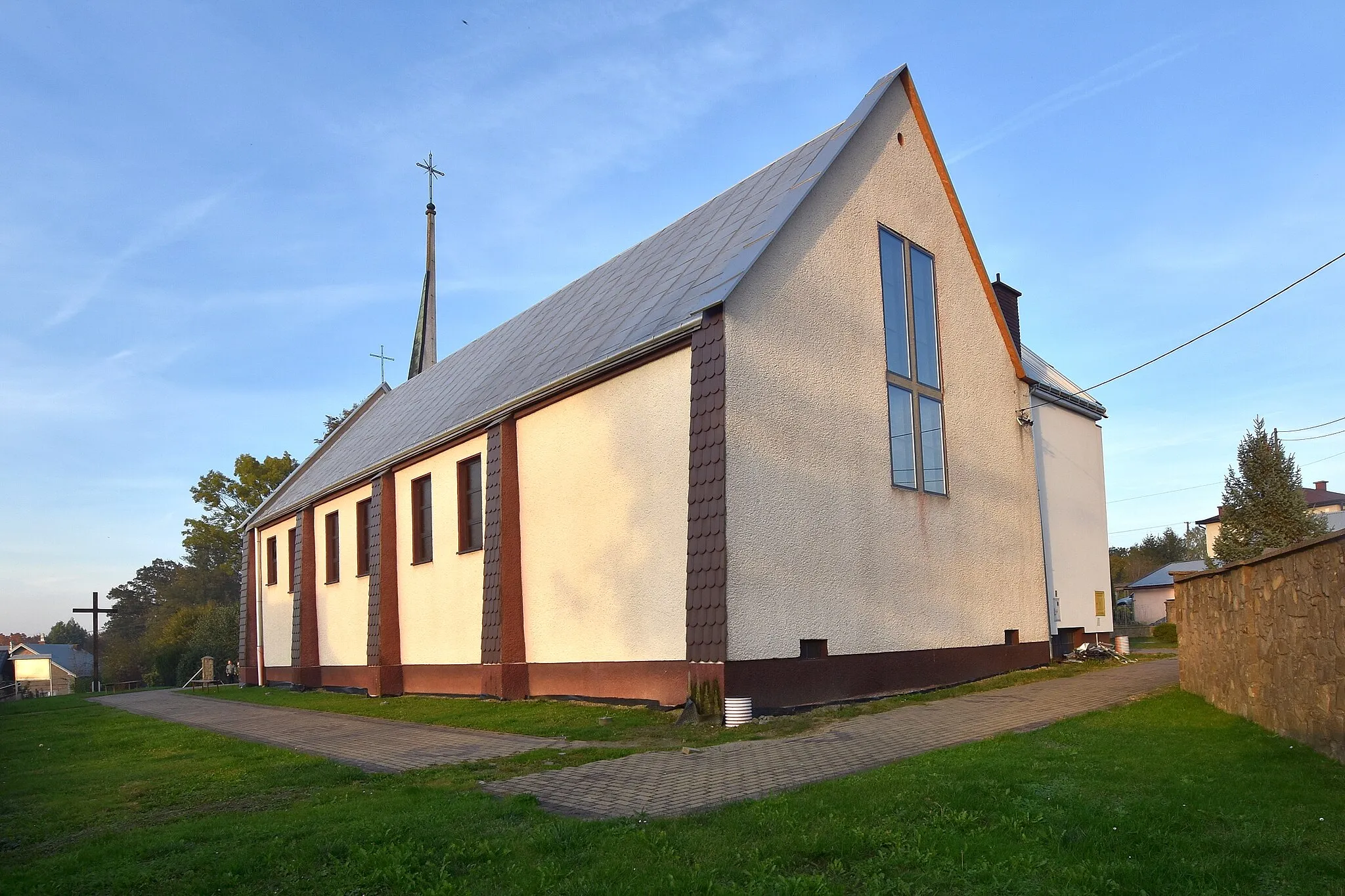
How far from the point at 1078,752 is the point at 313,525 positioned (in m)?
23.9

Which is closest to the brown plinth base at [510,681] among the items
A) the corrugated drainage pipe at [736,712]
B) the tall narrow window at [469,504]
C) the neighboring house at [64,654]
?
the tall narrow window at [469,504]

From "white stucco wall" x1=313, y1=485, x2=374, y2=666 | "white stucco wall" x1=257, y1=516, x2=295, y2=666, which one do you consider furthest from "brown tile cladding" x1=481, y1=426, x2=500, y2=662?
"white stucco wall" x1=257, y1=516, x2=295, y2=666

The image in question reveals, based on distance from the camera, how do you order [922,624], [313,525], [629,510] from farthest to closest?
[313,525], [922,624], [629,510]

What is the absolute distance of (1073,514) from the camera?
2127cm

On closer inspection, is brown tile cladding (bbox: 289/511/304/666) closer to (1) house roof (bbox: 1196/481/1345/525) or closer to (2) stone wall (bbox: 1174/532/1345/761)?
(2) stone wall (bbox: 1174/532/1345/761)

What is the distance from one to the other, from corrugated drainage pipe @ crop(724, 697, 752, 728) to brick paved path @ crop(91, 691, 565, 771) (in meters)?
2.04

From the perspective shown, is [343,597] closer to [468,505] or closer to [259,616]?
[468,505]

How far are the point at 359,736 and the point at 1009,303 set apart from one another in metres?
16.0

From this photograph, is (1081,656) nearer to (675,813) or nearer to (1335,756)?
(1335,756)

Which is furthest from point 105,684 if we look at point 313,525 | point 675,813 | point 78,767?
point 675,813

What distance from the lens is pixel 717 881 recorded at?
4910 mm

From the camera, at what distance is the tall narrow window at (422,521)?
20906 millimetres

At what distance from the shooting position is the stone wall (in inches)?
279

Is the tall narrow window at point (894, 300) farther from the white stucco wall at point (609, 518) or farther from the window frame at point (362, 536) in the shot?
the window frame at point (362, 536)
